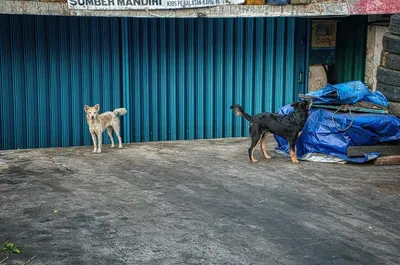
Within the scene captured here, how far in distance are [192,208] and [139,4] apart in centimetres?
430

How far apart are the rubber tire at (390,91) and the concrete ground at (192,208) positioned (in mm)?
1449

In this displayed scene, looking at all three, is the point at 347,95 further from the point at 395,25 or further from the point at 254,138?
the point at 254,138

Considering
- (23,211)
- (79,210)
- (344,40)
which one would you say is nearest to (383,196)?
(79,210)

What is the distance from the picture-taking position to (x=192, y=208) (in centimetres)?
770

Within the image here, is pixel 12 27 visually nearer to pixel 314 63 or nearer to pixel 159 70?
pixel 159 70

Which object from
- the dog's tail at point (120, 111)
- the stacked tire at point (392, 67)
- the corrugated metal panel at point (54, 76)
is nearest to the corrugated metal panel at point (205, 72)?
the corrugated metal panel at point (54, 76)

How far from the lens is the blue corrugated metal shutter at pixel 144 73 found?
36.2 ft

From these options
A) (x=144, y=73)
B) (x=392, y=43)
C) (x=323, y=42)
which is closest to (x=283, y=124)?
(x=392, y=43)

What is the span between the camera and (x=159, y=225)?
700cm

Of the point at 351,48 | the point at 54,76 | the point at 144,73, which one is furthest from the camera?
the point at 351,48

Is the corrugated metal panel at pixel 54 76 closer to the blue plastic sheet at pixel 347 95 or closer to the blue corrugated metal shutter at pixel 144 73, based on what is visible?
the blue corrugated metal shutter at pixel 144 73

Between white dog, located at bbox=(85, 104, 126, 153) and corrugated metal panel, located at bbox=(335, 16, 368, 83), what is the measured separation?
17.5ft

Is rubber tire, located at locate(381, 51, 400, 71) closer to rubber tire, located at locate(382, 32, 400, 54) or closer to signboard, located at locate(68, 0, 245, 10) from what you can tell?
rubber tire, located at locate(382, 32, 400, 54)

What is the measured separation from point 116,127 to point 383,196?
16.5ft
